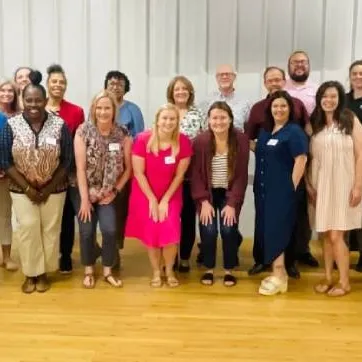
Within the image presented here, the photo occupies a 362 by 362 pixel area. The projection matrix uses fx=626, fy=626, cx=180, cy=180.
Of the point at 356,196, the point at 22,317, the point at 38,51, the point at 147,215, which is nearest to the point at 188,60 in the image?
the point at 38,51

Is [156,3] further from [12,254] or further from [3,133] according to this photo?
[12,254]

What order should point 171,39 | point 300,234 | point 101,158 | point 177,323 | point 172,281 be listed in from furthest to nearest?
point 171,39 < point 300,234 < point 172,281 < point 101,158 < point 177,323

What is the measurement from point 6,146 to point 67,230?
84 centimetres

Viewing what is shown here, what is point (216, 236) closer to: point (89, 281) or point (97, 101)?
point (89, 281)

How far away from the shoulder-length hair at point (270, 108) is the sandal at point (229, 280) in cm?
103

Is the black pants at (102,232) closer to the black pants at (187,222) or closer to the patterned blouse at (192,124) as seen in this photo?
the black pants at (187,222)

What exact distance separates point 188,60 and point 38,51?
136 centimetres

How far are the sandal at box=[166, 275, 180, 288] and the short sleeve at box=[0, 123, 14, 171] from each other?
4.25 ft

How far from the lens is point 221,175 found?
4.19 meters

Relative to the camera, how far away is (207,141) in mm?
4145

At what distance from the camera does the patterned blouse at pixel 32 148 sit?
13.0 ft

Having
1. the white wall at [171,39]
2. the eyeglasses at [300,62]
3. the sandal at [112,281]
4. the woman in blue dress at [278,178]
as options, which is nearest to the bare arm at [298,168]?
the woman in blue dress at [278,178]

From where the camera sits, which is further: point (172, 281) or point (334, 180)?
point (172, 281)

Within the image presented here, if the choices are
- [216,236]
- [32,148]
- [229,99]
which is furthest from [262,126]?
[32,148]
